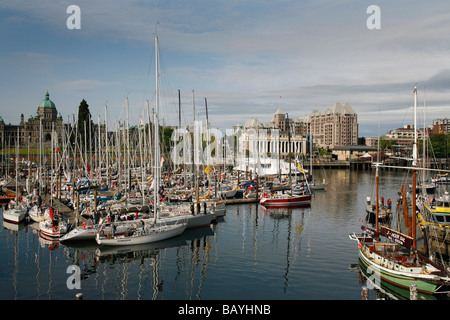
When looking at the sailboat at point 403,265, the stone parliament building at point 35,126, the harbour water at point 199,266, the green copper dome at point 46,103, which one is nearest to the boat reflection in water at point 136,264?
the harbour water at point 199,266

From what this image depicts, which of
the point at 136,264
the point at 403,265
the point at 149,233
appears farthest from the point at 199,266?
the point at 403,265

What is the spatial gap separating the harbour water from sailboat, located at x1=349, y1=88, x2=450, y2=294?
1.73 meters

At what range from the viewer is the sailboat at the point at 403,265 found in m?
22.8

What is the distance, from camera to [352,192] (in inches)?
3182

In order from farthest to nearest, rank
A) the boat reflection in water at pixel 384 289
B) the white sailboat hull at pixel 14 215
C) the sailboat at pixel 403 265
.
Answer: the white sailboat hull at pixel 14 215 → the boat reflection in water at pixel 384 289 → the sailboat at pixel 403 265

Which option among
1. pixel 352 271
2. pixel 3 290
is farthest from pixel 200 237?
pixel 3 290

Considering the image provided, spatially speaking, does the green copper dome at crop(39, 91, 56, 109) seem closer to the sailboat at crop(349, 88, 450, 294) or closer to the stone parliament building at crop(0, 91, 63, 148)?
the stone parliament building at crop(0, 91, 63, 148)

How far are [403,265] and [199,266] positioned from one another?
586 inches

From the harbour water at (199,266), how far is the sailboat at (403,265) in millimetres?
1732

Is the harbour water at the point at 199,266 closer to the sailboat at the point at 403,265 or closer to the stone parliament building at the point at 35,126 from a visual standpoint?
the sailboat at the point at 403,265

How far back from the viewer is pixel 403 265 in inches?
955

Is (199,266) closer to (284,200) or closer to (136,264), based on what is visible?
(136,264)
